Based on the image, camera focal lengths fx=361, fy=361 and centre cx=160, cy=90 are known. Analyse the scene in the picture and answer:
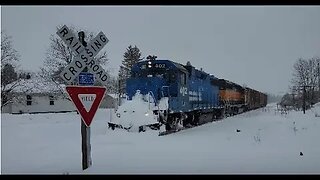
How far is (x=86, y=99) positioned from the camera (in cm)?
743

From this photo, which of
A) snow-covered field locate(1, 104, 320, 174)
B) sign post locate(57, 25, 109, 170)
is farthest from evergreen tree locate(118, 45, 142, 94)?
sign post locate(57, 25, 109, 170)

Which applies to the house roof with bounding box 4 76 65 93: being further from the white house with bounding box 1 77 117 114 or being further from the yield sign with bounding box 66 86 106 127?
the yield sign with bounding box 66 86 106 127

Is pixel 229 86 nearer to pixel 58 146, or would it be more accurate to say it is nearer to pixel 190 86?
pixel 190 86

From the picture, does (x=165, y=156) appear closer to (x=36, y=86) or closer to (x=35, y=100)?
(x=36, y=86)

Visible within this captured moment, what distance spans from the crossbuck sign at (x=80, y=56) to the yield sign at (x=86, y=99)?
0.80 feet

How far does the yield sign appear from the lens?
7281mm

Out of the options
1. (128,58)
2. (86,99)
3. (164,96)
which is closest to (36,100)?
(128,58)

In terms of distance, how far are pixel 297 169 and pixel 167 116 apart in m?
10.0

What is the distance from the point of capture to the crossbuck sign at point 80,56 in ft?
23.9

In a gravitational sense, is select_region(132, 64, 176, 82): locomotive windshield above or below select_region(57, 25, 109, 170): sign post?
above

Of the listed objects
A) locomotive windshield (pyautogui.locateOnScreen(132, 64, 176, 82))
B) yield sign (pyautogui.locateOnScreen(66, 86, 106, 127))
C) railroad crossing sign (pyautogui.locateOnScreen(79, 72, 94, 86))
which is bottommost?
yield sign (pyautogui.locateOnScreen(66, 86, 106, 127))

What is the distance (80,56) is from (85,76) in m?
0.43
